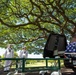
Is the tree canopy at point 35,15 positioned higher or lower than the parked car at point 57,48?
higher

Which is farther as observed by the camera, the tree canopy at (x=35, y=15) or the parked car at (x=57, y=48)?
Answer: the tree canopy at (x=35, y=15)

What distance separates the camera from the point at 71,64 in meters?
9.73

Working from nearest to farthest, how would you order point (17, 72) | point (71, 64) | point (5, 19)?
point (17, 72), point (71, 64), point (5, 19)

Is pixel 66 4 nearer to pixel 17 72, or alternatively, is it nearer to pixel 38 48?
pixel 38 48

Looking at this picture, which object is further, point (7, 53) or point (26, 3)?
point (26, 3)

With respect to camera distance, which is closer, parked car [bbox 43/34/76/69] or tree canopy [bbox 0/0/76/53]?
parked car [bbox 43/34/76/69]

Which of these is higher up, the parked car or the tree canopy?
the tree canopy

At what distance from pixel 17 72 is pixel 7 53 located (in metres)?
5.38

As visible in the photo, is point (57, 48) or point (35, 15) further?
point (35, 15)

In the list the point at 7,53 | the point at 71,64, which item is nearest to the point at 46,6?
the point at 7,53

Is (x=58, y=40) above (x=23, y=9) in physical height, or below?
below

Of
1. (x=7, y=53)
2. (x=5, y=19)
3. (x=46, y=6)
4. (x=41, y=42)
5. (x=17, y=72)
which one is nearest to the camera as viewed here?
(x=17, y=72)

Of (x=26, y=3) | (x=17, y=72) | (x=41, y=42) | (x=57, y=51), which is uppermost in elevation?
(x=26, y=3)

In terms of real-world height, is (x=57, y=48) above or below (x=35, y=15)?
below
